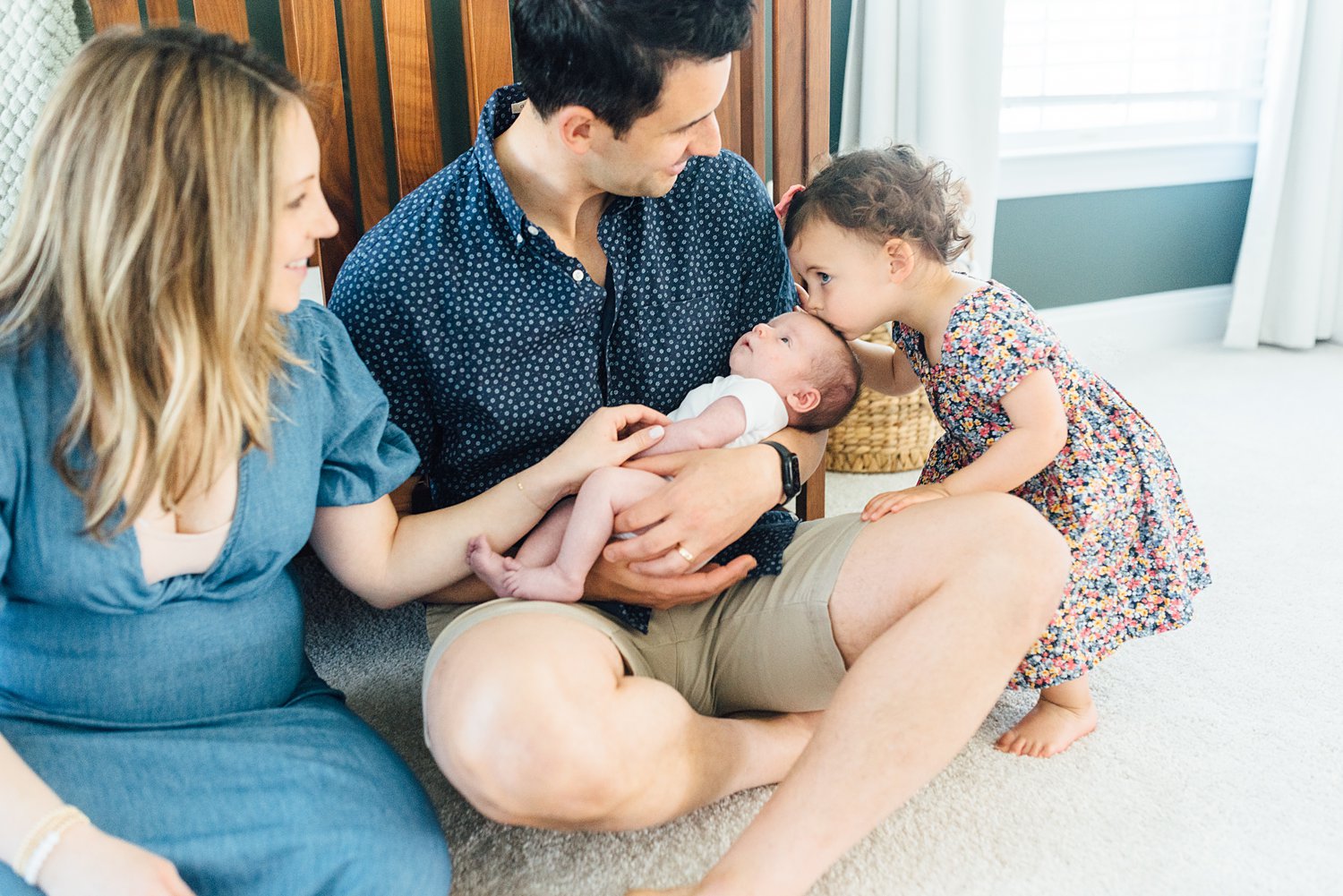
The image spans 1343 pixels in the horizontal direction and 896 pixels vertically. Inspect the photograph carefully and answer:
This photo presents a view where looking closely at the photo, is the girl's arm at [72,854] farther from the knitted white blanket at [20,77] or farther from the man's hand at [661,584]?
the knitted white blanket at [20,77]

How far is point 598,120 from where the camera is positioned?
1.18 m

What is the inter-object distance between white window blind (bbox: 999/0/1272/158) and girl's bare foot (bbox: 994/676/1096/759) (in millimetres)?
2100

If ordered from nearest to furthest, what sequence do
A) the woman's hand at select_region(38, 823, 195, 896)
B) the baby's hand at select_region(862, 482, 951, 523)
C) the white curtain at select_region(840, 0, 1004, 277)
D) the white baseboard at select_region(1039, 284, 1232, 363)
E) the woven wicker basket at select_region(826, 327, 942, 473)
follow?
the woman's hand at select_region(38, 823, 195, 896), the baby's hand at select_region(862, 482, 951, 523), the woven wicker basket at select_region(826, 327, 942, 473), the white curtain at select_region(840, 0, 1004, 277), the white baseboard at select_region(1039, 284, 1232, 363)

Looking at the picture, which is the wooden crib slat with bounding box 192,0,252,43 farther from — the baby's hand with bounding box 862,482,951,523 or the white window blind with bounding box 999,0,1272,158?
the white window blind with bounding box 999,0,1272,158

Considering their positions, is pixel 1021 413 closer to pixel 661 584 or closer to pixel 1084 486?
pixel 1084 486

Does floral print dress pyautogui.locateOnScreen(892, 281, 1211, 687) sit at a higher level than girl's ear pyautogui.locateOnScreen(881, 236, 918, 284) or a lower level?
lower

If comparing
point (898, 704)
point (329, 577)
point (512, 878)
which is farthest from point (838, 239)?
point (329, 577)

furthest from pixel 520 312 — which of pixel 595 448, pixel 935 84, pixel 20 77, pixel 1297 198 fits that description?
pixel 1297 198

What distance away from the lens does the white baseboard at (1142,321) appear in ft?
10.8

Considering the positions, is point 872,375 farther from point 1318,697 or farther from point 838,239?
point 1318,697

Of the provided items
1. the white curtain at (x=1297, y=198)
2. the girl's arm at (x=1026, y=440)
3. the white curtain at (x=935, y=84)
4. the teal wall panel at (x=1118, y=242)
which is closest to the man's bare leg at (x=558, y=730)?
the girl's arm at (x=1026, y=440)

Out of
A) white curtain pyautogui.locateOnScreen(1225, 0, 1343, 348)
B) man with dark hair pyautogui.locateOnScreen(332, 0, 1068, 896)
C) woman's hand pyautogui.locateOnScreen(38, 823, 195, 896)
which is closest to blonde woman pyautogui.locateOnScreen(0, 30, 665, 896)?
woman's hand pyautogui.locateOnScreen(38, 823, 195, 896)

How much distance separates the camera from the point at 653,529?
1.17 metres

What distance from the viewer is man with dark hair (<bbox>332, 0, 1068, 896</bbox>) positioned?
1.00 metres
